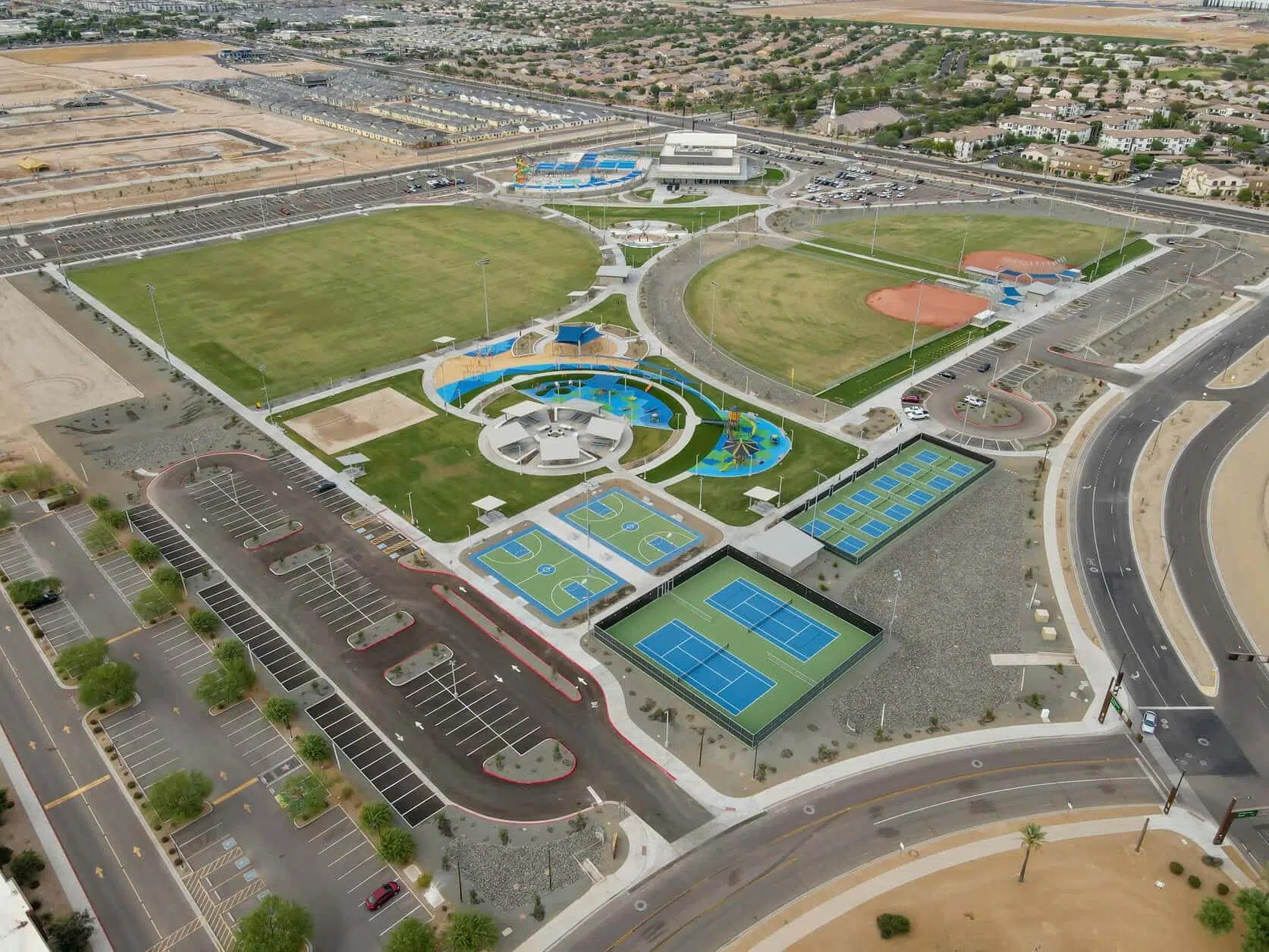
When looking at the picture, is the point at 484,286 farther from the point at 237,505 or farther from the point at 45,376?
the point at 237,505

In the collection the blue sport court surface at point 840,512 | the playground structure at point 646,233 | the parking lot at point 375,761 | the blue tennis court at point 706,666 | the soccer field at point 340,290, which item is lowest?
the parking lot at point 375,761

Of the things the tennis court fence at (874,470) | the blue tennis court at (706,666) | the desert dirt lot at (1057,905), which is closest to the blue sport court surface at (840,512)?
the tennis court fence at (874,470)

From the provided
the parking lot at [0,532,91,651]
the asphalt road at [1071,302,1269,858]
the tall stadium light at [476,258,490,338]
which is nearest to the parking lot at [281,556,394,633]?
the parking lot at [0,532,91,651]

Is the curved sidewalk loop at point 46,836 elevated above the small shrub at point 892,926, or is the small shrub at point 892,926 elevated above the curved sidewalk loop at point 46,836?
the small shrub at point 892,926

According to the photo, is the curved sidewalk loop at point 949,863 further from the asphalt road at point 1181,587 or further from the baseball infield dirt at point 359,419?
the baseball infield dirt at point 359,419

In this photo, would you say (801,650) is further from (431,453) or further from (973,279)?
(973,279)

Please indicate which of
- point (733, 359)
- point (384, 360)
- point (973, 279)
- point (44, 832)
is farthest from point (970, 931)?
point (973, 279)
